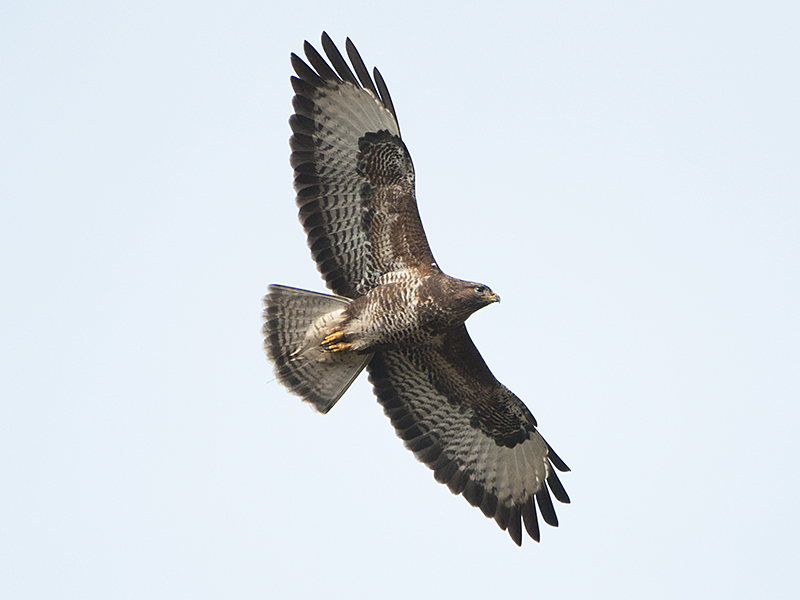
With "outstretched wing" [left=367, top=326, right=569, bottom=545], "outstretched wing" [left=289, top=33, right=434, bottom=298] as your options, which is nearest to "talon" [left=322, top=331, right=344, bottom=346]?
"outstretched wing" [left=289, top=33, right=434, bottom=298]

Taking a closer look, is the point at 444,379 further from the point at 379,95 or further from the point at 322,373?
the point at 379,95

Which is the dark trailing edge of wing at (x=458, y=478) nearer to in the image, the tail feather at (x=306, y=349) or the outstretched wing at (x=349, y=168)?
the tail feather at (x=306, y=349)

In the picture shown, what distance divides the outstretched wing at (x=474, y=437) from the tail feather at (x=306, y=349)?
47 cm

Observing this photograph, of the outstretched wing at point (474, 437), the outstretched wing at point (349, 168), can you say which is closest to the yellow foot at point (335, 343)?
the outstretched wing at point (349, 168)

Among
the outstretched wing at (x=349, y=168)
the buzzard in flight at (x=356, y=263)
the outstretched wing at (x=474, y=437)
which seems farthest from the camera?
the outstretched wing at (x=474, y=437)

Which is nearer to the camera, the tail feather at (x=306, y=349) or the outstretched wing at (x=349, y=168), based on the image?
the outstretched wing at (x=349, y=168)

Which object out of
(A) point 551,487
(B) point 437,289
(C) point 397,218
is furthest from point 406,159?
(A) point 551,487

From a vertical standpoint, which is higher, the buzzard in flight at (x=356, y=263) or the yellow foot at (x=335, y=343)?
the buzzard in flight at (x=356, y=263)

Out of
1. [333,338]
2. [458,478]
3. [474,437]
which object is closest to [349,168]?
[333,338]

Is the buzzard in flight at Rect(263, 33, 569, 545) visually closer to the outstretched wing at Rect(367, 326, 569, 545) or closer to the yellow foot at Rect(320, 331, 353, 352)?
the yellow foot at Rect(320, 331, 353, 352)

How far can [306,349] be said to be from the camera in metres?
10.5

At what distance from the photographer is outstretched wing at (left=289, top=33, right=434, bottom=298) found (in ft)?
33.5

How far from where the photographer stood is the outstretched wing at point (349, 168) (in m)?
10.2

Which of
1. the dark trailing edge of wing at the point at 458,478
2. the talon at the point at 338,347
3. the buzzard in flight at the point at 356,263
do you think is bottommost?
the dark trailing edge of wing at the point at 458,478
